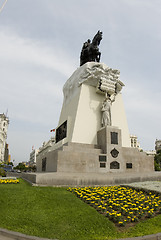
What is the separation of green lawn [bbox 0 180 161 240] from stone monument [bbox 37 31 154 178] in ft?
17.9

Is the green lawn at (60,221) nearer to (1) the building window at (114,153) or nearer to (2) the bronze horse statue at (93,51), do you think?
(1) the building window at (114,153)

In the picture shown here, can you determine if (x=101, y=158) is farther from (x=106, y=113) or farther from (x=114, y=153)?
(x=106, y=113)

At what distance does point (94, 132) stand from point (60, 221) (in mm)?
10266

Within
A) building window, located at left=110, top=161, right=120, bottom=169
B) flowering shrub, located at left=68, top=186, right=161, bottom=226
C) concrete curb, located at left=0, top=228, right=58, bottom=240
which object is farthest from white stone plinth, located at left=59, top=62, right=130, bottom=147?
concrete curb, located at left=0, top=228, right=58, bottom=240

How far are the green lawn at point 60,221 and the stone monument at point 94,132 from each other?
17.9 ft

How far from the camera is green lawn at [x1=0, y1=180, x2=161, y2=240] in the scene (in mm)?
3863

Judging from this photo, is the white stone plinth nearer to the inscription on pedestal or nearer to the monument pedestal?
the monument pedestal

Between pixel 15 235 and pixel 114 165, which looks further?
pixel 114 165

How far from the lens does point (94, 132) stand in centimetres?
1443

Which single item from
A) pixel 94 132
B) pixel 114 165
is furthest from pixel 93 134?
pixel 114 165

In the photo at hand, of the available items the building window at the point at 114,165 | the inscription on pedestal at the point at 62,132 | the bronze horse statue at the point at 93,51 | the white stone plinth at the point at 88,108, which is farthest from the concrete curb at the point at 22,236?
the bronze horse statue at the point at 93,51

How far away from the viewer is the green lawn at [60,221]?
3.86 meters

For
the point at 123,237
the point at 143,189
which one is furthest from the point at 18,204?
the point at 143,189

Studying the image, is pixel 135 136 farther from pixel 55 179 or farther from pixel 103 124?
pixel 55 179
